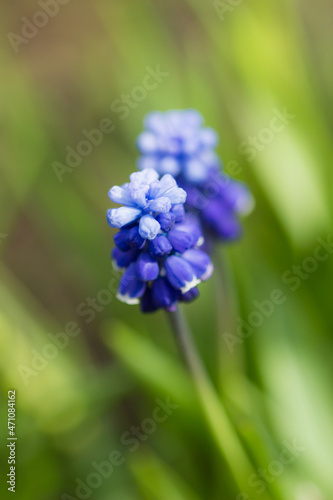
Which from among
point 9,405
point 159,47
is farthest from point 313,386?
point 159,47

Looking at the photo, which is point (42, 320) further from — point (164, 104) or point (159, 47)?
point (159, 47)

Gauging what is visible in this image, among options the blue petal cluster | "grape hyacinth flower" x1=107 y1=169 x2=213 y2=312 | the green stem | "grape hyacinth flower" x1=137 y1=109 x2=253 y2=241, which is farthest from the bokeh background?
the blue petal cluster

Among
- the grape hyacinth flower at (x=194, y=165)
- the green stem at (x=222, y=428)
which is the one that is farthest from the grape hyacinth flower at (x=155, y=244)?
the grape hyacinth flower at (x=194, y=165)

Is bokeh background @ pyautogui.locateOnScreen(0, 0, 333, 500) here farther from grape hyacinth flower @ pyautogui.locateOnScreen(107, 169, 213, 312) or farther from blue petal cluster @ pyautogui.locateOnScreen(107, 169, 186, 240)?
blue petal cluster @ pyautogui.locateOnScreen(107, 169, 186, 240)

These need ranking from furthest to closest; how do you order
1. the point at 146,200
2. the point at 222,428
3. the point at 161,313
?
1. the point at 161,313
2. the point at 222,428
3. the point at 146,200

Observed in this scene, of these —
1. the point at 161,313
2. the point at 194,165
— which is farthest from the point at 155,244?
the point at 161,313

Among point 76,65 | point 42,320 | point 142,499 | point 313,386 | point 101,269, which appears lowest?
point 142,499

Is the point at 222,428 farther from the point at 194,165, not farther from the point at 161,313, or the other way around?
the point at 161,313
